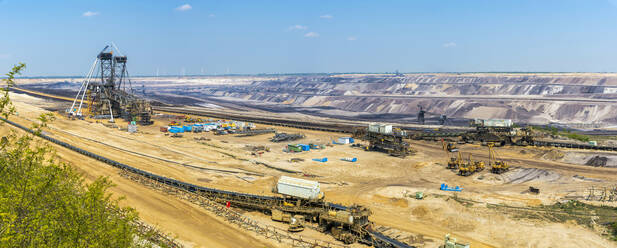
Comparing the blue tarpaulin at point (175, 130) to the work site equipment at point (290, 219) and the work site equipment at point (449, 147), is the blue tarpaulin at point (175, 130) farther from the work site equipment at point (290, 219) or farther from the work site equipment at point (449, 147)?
the work site equipment at point (290, 219)

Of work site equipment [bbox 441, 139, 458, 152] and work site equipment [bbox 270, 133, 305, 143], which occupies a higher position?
work site equipment [bbox 270, 133, 305, 143]

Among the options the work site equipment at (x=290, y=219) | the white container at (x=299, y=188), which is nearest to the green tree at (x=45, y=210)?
the work site equipment at (x=290, y=219)

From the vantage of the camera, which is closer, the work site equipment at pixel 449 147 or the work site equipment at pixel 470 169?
the work site equipment at pixel 470 169

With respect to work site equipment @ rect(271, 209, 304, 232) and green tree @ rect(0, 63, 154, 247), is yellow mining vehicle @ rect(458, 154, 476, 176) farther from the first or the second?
green tree @ rect(0, 63, 154, 247)

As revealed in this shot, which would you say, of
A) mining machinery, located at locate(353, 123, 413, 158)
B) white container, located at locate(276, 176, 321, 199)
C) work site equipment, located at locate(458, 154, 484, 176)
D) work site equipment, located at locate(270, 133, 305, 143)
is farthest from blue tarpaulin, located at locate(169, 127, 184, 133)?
work site equipment, located at locate(458, 154, 484, 176)

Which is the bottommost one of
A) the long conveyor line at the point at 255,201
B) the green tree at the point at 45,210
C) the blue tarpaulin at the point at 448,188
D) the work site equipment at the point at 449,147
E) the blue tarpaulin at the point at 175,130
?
the blue tarpaulin at the point at 448,188

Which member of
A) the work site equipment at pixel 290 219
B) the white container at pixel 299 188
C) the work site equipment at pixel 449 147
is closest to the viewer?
the work site equipment at pixel 290 219

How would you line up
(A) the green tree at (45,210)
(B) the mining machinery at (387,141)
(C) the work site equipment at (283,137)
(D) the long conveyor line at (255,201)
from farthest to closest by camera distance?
(C) the work site equipment at (283,137), (B) the mining machinery at (387,141), (D) the long conveyor line at (255,201), (A) the green tree at (45,210)
